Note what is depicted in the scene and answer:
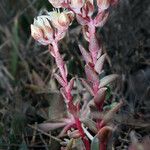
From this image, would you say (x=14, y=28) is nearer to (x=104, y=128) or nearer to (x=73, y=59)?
(x=73, y=59)

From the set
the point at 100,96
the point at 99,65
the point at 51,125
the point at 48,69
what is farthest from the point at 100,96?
the point at 48,69

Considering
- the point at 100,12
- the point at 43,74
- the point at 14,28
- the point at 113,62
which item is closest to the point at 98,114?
the point at 100,12

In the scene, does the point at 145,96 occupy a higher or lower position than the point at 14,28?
lower

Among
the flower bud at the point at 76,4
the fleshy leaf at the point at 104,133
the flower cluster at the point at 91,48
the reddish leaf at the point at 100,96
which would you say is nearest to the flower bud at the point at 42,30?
the flower cluster at the point at 91,48

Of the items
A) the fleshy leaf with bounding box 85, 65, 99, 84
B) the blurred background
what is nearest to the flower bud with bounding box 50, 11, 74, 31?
the fleshy leaf with bounding box 85, 65, 99, 84

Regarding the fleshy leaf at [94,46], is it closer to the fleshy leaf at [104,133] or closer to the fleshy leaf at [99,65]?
the fleshy leaf at [99,65]

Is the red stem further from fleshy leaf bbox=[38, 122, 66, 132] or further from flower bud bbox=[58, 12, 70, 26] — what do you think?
flower bud bbox=[58, 12, 70, 26]

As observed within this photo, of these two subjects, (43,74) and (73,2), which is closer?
(73,2)

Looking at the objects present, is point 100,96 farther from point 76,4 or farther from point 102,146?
point 76,4
